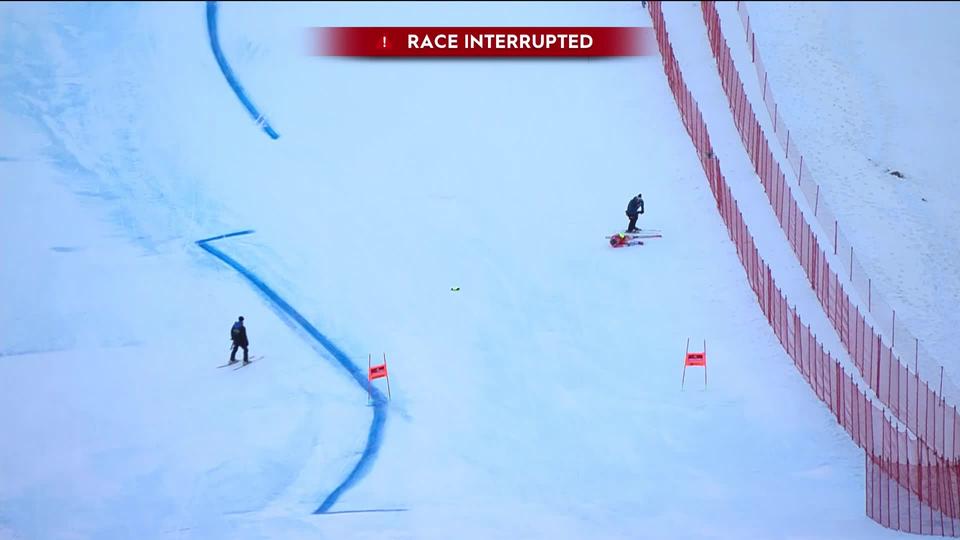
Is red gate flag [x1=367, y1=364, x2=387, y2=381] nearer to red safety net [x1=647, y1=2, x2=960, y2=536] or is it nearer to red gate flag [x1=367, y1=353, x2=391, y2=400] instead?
red gate flag [x1=367, y1=353, x2=391, y2=400]

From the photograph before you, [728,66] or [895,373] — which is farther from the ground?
[728,66]

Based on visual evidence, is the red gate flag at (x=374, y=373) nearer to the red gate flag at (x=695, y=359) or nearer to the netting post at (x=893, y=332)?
the red gate flag at (x=695, y=359)

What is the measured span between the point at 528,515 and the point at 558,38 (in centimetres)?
1539

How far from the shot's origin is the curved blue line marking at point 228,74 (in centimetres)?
3088

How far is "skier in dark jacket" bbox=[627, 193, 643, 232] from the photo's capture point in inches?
1037

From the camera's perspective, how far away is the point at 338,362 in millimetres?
23609

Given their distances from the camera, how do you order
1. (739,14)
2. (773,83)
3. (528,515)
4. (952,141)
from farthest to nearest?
(739,14)
(773,83)
(952,141)
(528,515)

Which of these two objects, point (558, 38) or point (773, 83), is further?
point (558, 38)

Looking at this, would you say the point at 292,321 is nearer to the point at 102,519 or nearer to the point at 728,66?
the point at 102,519

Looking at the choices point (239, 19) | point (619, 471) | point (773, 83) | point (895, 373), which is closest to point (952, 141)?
point (773, 83)

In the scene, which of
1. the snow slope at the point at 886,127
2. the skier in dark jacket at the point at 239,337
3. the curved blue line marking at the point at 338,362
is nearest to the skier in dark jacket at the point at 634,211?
the snow slope at the point at 886,127

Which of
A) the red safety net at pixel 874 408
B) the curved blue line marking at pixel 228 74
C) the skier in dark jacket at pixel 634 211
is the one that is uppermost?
the curved blue line marking at pixel 228 74

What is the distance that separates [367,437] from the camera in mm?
21703

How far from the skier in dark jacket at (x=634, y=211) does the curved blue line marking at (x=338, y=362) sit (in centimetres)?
550
